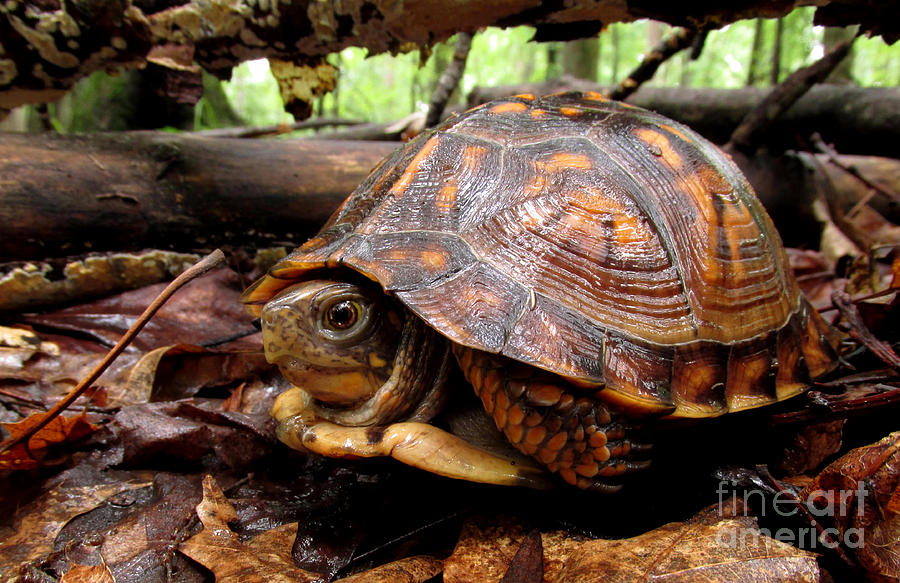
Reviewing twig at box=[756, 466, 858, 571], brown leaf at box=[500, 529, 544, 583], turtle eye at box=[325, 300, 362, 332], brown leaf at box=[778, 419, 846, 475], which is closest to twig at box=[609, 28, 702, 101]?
brown leaf at box=[778, 419, 846, 475]

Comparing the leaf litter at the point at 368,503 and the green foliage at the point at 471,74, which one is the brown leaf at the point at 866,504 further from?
the green foliage at the point at 471,74

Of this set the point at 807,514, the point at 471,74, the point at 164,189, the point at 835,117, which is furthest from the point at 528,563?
the point at 471,74

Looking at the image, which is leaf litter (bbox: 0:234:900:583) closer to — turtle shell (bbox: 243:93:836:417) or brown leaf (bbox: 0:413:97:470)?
brown leaf (bbox: 0:413:97:470)

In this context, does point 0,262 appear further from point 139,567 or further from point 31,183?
point 139,567

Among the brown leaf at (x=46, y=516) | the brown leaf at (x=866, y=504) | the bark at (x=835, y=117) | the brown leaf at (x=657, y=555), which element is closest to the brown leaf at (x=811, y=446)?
the brown leaf at (x=866, y=504)

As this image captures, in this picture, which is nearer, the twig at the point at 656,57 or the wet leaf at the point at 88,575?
the wet leaf at the point at 88,575

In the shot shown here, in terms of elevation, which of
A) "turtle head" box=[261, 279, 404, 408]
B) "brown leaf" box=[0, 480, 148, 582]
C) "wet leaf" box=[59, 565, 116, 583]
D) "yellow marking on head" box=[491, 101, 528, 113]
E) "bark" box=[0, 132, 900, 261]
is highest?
"yellow marking on head" box=[491, 101, 528, 113]

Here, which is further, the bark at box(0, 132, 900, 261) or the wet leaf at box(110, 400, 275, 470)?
the bark at box(0, 132, 900, 261)
